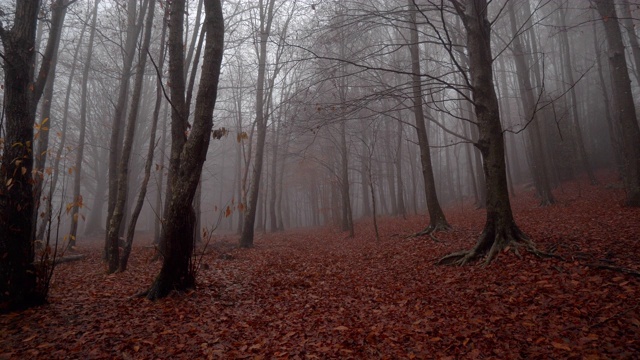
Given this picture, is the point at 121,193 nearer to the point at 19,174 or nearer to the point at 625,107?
the point at 19,174

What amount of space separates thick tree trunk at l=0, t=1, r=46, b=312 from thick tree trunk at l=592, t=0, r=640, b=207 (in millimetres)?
12808

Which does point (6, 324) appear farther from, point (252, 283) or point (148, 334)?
point (252, 283)

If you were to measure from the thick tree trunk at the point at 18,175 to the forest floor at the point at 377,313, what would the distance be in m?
0.41

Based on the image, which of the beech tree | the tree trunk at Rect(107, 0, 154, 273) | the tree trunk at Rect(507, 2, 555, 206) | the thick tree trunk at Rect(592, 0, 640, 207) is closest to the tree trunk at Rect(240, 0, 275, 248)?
the tree trunk at Rect(107, 0, 154, 273)

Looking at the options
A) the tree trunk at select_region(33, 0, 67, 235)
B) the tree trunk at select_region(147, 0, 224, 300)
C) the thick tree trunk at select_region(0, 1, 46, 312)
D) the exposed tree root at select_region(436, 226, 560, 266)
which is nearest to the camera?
the thick tree trunk at select_region(0, 1, 46, 312)

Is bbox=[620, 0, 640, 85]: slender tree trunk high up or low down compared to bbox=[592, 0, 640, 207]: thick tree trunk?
up

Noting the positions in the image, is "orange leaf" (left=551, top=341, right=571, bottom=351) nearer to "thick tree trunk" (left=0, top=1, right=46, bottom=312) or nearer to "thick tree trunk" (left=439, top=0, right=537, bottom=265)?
"thick tree trunk" (left=439, top=0, right=537, bottom=265)

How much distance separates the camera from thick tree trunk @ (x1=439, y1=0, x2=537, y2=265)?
20.1 feet

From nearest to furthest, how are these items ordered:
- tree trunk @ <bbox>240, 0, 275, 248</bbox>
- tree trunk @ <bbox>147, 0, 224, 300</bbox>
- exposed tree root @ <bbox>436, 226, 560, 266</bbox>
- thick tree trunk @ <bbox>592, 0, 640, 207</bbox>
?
tree trunk @ <bbox>147, 0, 224, 300</bbox>
exposed tree root @ <bbox>436, 226, 560, 266</bbox>
thick tree trunk @ <bbox>592, 0, 640, 207</bbox>
tree trunk @ <bbox>240, 0, 275, 248</bbox>

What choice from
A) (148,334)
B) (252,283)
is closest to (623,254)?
(252,283)

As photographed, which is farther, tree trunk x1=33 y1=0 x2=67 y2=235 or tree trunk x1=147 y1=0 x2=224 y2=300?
tree trunk x1=147 y1=0 x2=224 y2=300

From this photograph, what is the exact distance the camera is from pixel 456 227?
1049 centimetres

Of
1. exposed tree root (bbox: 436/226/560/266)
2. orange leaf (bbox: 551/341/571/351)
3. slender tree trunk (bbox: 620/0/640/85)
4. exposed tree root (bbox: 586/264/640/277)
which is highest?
slender tree trunk (bbox: 620/0/640/85)

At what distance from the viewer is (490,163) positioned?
20.5 feet
